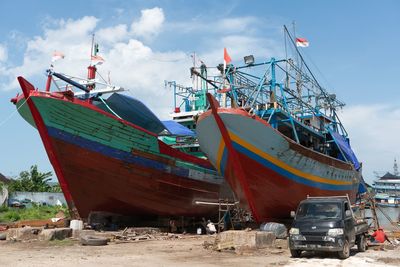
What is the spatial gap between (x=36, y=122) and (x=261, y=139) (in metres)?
8.54

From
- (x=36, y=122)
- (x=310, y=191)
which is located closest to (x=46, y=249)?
(x=36, y=122)

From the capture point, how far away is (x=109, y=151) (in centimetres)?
1733

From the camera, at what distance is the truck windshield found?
1229cm

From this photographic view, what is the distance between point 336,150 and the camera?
2516cm

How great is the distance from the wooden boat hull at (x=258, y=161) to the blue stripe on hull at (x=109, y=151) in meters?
2.40

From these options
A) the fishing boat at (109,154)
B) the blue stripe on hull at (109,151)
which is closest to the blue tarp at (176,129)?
the fishing boat at (109,154)

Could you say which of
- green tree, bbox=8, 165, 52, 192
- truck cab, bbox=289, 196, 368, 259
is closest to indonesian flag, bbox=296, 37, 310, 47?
truck cab, bbox=289, 196, 368, 259

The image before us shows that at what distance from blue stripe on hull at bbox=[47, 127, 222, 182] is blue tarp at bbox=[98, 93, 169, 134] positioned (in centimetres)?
173

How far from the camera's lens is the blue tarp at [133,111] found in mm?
18141

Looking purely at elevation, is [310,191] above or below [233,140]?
below

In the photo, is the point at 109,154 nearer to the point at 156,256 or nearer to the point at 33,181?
the point at 156,256

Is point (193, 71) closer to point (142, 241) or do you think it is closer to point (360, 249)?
point (142, 241)

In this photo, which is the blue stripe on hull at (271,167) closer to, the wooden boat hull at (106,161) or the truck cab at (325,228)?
the wooden boat hull at (106,161)

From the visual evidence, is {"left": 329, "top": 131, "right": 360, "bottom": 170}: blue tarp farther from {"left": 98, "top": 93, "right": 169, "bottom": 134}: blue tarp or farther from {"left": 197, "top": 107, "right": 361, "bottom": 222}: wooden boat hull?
{"left": 98, "top": 93, "right": 169, "bottom": 134}: blue tarp
